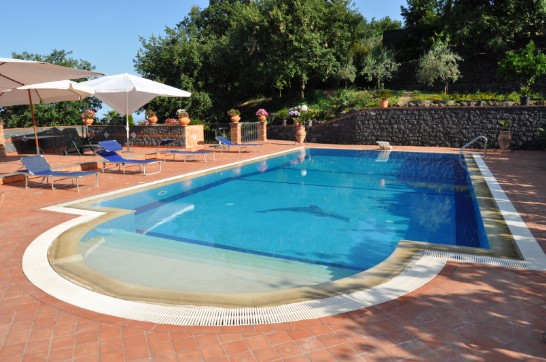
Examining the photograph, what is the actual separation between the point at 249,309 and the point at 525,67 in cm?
2439

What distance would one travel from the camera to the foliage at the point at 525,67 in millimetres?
21797

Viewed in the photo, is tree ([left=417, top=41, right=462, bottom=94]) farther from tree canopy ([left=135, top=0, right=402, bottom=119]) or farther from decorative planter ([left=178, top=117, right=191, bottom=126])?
decorative planter ([left=178, top=117, right=191, bottom=126])

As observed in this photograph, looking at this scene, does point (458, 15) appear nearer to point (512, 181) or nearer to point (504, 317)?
point (512, 181)

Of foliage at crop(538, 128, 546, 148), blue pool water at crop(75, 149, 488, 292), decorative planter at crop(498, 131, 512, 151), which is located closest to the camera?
blue pool water at crop(75, 149, 488, 292)

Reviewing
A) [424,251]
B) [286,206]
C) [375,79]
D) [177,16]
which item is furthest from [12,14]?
[424,251]

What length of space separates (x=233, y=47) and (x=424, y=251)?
2487 centimetres

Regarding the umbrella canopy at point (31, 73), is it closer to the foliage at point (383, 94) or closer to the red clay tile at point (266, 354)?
the red clay tile at point (266, 354)

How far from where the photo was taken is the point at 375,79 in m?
29.5

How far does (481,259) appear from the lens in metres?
5.05

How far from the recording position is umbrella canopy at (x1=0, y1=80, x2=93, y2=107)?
1272cm

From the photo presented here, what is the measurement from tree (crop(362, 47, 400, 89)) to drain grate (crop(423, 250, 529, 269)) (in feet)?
81.3

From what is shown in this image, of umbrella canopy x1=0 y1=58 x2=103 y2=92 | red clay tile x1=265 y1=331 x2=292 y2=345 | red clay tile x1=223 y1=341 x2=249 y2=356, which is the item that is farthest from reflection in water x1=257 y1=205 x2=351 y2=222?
umbrella canopy x1=0 y1=58 x2=103 y2=92

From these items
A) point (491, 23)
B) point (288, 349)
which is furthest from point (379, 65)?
point (288, 349)

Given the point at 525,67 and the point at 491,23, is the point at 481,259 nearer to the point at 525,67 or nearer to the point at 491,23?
the point at 525,67
